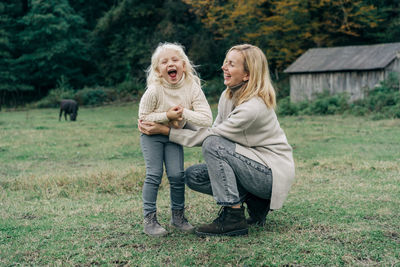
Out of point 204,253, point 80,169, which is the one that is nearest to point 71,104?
point 80,169

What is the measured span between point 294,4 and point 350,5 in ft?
11.7

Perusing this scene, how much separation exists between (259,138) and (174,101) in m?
0.82

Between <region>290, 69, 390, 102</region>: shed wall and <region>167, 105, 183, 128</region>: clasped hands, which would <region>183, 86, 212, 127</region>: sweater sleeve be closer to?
<region>167, 105, 183, 128</region>: clasped hands

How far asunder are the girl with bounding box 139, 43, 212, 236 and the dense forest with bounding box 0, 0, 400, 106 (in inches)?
951

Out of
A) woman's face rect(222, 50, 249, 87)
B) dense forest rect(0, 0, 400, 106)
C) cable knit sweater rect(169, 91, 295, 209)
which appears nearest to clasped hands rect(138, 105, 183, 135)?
cable knit sweater rect(169, 91, 295, 209)

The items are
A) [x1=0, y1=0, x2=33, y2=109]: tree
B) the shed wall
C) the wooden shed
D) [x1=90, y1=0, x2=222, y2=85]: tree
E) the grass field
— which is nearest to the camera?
the grass field

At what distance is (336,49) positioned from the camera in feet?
80.2

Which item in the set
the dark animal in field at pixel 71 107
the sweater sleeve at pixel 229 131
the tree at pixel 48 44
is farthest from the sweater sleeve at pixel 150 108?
the tree at pixel 48 44

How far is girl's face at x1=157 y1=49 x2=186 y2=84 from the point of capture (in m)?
3.98

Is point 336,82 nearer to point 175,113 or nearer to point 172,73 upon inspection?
point 172,73

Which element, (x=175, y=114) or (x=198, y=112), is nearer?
(x=175, y=114)

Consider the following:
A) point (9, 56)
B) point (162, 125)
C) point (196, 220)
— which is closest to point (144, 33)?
point (9, 56)

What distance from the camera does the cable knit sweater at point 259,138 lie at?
148 inches

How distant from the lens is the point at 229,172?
3768 mm
